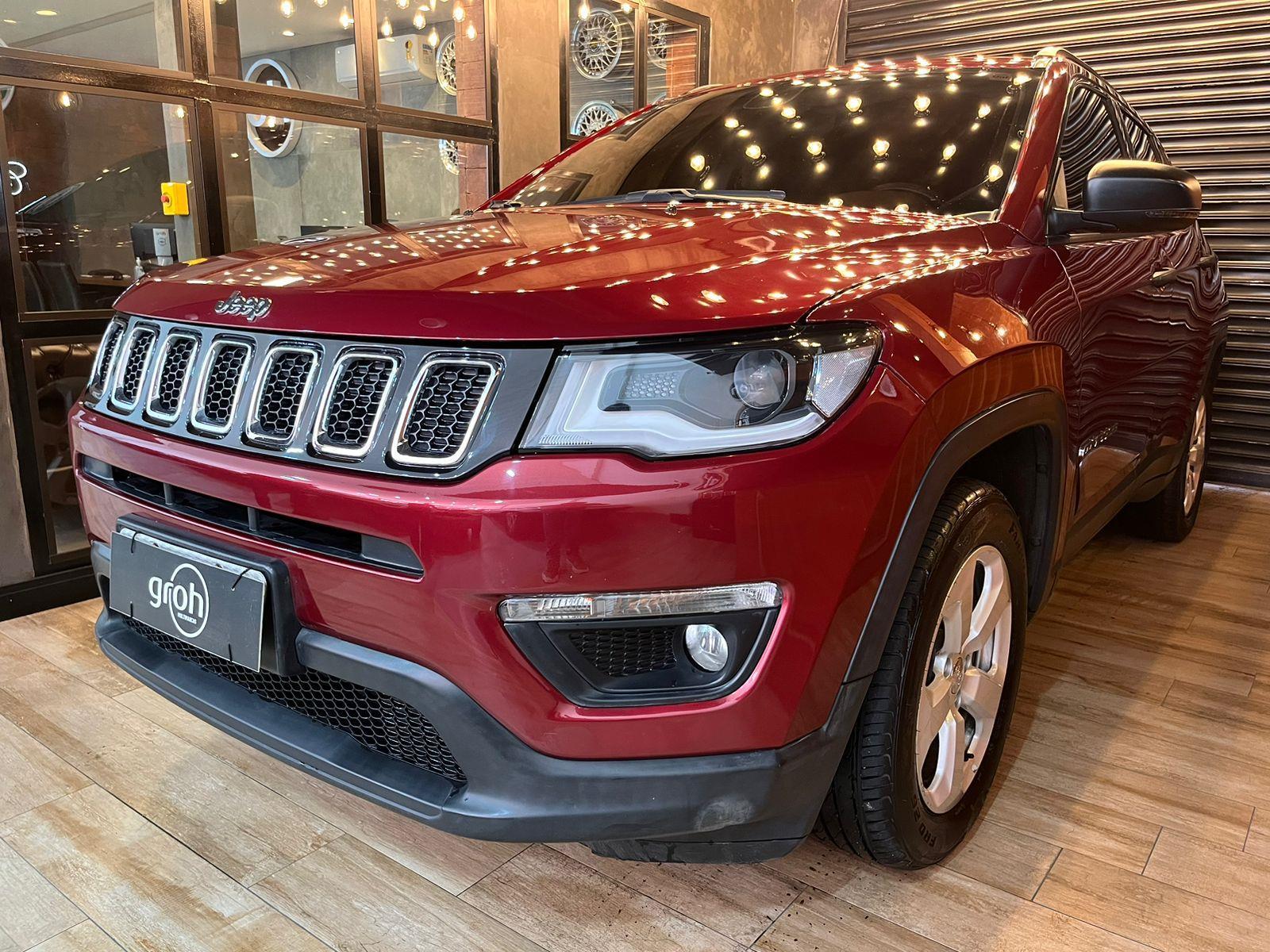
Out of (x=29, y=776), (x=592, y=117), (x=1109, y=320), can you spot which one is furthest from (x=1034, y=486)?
(x=592, y=117)

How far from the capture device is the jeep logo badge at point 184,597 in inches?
51.0

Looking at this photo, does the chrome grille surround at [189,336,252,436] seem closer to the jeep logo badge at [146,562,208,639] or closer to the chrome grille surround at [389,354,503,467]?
the jeep logo badge at [146,562,208,639]

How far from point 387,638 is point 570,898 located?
636mm

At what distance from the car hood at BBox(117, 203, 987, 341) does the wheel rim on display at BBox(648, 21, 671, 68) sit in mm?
3871

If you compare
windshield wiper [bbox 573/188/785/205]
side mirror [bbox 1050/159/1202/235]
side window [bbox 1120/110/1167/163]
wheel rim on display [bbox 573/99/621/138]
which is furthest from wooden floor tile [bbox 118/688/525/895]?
wheel rim on display [bbox 573/99/621/138]

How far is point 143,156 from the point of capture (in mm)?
3125

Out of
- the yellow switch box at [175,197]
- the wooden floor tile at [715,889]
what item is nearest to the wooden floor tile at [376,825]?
the wooden floor tile at [715,889]

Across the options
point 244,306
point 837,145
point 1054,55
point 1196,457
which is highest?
point 1054,55

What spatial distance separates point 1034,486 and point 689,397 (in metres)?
0.94

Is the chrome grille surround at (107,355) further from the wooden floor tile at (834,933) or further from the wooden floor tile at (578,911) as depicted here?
the wooden floor tile at (834,933)

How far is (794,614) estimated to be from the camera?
3.67ft

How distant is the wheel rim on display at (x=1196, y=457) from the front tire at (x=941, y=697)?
6.59 ft

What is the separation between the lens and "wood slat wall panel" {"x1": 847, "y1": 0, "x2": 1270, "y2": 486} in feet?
14.8

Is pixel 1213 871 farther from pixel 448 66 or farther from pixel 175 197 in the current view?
pixel 448 66
